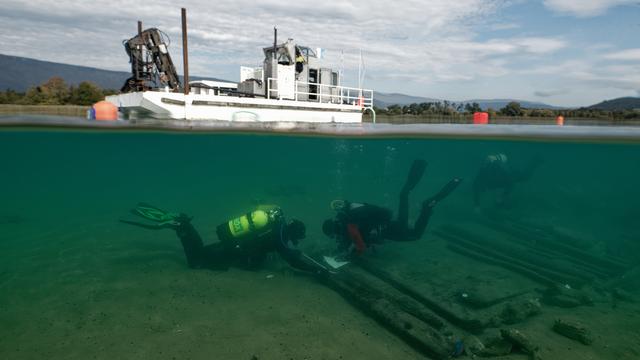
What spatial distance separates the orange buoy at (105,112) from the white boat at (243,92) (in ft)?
2.23

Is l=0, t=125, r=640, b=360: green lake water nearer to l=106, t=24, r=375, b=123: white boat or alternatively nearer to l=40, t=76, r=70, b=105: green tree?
l=106, t=24, r=375, b=123: white boat

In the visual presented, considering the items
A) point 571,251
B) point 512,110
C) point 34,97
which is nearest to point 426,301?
point 571,251

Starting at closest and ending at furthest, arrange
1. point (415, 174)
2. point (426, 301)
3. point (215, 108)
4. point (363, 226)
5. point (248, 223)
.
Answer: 1. point (426, 301)
2. point (248, 223)
3. point (363, 226)
4. point (415, 174)
5. point (215, 108)

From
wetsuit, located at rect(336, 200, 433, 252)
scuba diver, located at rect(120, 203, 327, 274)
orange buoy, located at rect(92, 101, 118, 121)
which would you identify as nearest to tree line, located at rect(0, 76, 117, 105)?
orange buoy, located at rect(92, 101, 118, 121)

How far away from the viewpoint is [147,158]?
32312 millimetres

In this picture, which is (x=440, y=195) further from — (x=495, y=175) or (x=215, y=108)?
(x=215, y=108)

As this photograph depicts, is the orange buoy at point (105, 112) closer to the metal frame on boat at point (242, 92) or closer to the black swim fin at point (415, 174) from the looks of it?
the metal frame on boat at point (242, 92)

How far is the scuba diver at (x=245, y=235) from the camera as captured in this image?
812 cm

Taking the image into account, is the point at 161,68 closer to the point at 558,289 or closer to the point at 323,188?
the point at 558,289

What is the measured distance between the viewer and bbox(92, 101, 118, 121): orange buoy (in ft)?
60.5

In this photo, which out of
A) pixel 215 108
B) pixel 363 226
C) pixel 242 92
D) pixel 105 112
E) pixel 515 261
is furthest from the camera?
pixel 242 92

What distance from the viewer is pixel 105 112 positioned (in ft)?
62.5

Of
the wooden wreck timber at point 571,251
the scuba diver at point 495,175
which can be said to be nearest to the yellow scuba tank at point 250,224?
the wooden wreck timber at point 571,251

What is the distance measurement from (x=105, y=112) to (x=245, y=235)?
1517 centimetres
